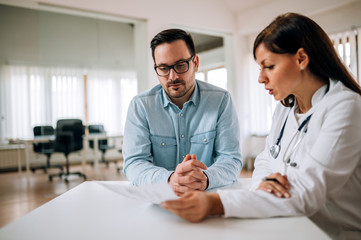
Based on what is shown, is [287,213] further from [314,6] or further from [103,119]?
[103,119]

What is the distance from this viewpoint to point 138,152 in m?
1.51

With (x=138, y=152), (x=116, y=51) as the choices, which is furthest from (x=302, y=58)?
(x=116, y=51)

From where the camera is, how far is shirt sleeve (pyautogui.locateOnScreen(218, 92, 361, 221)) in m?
0.79

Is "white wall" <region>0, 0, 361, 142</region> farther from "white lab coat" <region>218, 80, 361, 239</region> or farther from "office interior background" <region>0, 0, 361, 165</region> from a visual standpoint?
"white lab coat" <region>218, 80, 361, 239</region>

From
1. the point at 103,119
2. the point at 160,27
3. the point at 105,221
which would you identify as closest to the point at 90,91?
the point at 103,119

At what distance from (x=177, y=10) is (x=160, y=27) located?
511 millimetres

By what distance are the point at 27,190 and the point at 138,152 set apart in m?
4.11

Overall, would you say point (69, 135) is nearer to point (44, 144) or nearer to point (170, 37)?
point (44, 144)

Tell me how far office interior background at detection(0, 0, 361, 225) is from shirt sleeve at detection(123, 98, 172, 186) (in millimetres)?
3173

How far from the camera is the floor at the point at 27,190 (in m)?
3.51

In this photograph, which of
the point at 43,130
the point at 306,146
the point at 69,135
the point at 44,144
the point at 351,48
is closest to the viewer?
the point at 306,146

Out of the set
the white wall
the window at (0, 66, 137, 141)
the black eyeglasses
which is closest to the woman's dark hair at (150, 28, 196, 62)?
the black eyeglasses

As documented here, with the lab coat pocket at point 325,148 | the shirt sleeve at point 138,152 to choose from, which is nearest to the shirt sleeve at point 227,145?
the shirt sleeve at point 138,152

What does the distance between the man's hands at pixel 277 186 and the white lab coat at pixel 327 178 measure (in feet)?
0.05
